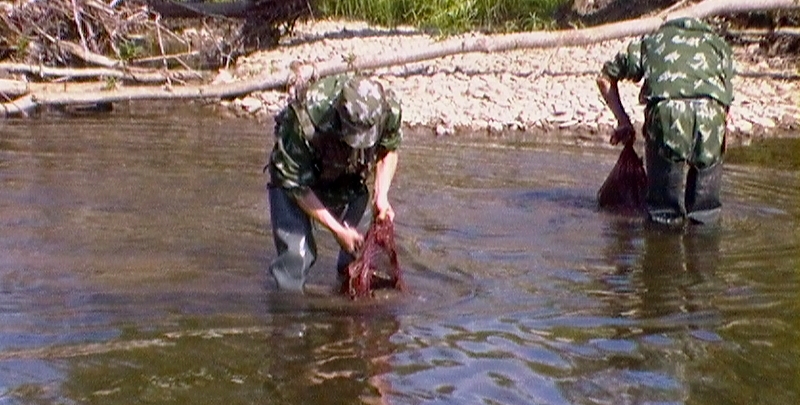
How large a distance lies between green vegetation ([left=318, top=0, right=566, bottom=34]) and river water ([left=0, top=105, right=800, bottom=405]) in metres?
8.57

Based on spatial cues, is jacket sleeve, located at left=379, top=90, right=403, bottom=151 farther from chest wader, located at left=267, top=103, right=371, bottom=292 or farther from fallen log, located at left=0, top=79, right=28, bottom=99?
fallen log, located at left=0, top=79, right=28, bottom=99

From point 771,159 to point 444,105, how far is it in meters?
3.79

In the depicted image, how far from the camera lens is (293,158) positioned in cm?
623

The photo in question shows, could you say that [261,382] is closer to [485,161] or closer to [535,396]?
[535,396]

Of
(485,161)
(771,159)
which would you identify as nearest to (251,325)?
(485,161)

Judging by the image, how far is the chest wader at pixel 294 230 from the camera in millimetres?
6523

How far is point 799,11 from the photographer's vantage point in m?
15.4

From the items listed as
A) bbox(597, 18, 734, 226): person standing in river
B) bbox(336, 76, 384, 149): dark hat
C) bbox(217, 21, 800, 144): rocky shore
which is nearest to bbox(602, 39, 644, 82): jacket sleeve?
bbox(597, 18, 734, 226): person standing in river

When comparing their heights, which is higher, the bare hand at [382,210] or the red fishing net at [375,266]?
the bare hand at [382,210]

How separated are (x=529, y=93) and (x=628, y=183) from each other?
16.6ft

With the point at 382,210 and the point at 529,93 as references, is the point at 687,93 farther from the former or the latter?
the point at 529,93

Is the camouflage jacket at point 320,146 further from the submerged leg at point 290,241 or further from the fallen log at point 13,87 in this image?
the fallen log at point 13,87

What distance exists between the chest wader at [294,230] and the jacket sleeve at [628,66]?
2921mm

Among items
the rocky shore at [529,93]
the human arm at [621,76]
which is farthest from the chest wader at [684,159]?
the rocky shore at [529,93]
